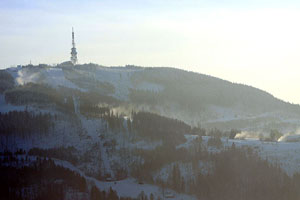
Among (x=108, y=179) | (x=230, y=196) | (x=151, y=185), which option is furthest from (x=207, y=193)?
(x=108, y=179)

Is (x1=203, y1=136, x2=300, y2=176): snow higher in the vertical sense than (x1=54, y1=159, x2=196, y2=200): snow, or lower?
higher

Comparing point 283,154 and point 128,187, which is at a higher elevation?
point 283,154

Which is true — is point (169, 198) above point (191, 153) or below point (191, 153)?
below

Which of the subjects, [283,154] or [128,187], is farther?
[283,154]

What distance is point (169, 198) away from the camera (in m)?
177

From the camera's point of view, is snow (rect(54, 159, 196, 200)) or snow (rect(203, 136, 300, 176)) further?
snow (rect(203, 136, 300, 176))

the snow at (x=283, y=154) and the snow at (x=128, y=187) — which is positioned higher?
the snow at (x=283, y=154)

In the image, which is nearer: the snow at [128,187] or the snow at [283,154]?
the snow at [128,187]

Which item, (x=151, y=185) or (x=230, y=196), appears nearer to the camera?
(x=230, y=196)

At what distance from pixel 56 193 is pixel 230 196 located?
4909 cm

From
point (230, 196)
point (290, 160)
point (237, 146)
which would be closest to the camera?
point (230, 196)

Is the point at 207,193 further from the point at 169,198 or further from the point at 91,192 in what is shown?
the point at 91,192

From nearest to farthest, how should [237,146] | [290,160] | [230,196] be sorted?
[230,196]
[290,160]
[237,146]

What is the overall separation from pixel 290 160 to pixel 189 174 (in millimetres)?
31199
